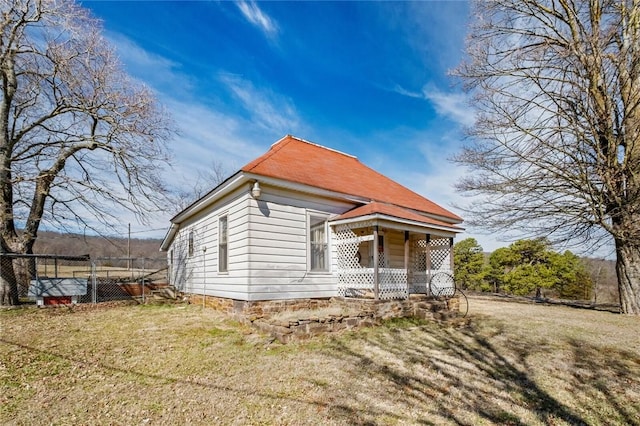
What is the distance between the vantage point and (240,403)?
13.4ft

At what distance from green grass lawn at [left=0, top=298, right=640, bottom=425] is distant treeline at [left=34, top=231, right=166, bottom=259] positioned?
577cm

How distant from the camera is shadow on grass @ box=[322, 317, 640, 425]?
3.85 m

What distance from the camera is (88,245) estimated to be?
15.4 m

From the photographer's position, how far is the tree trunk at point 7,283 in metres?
9.49

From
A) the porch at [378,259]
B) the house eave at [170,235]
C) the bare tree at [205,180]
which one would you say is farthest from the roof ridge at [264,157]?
the bare tree at [205,180]

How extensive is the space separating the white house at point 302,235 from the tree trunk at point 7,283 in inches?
191

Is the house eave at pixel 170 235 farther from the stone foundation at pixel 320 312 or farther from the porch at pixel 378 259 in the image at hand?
the porch at pixel 378 259

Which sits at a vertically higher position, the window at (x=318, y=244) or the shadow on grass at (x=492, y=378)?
the window at (x=318, y=244)

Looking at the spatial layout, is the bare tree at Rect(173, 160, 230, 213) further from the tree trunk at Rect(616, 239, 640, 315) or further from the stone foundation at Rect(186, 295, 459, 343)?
the tree trunk at Rect(616, 239, 640, 315)

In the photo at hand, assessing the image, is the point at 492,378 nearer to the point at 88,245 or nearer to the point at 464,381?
the point at 464,381

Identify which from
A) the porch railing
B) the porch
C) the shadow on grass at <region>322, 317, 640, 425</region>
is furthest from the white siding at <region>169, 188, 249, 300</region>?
the shadow on grass at <region>322, 317, 640, 425</region>

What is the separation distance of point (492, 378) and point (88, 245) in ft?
54.3

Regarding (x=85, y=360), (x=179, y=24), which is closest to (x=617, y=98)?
(x=179, y=24)

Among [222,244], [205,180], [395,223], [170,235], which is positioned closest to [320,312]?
[395,223]
